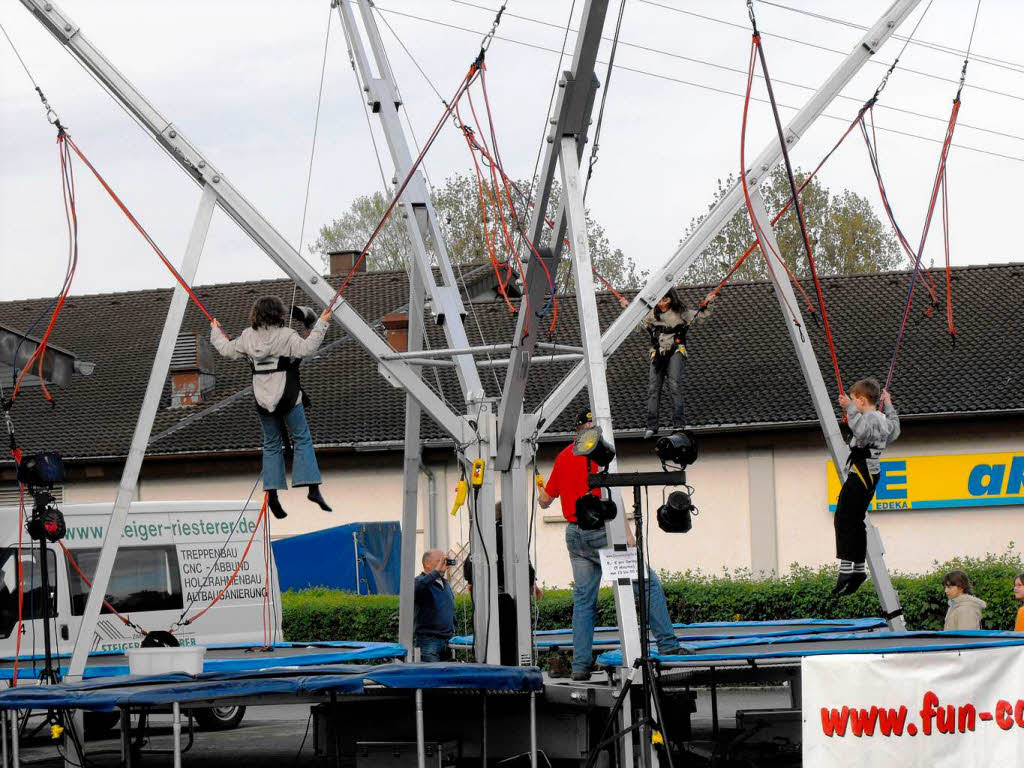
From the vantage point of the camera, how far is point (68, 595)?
16.6 metres

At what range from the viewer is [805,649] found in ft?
41.3

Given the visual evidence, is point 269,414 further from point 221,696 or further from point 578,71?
point 578,71

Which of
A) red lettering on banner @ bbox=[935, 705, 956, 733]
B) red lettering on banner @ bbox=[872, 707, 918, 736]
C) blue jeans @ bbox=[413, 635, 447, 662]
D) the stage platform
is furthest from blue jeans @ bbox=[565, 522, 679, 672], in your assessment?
blue jeans @ bbox=[413, 635, 447, 662]

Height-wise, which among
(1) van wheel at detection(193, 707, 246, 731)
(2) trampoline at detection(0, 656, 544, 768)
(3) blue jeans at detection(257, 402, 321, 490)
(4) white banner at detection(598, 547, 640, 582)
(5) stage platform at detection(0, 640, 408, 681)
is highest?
(3) blue jeans at detection(257, 402, 321, 490)

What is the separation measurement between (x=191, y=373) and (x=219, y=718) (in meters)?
16.8

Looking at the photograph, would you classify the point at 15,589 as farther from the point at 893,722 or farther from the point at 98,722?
the point at 893,722

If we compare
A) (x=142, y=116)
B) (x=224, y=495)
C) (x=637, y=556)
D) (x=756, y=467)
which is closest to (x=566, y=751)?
(x=637, y=556)

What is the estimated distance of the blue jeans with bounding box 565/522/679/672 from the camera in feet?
40.0

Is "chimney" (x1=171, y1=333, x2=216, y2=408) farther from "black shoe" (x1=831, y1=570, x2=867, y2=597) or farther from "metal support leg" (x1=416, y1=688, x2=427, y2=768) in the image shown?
"metal support leg" (x1=416, y1=688, x2=427, y2=768)

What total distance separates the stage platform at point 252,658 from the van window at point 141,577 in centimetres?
75

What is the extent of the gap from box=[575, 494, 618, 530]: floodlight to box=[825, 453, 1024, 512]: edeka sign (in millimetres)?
17812

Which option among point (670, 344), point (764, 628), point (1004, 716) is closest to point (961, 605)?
point (764, 628)

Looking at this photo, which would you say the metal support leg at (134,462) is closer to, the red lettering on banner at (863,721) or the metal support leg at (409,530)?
the metal support leg at (409,530)

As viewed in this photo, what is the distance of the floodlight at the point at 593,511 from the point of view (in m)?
10.6
